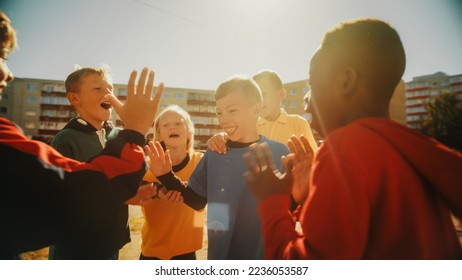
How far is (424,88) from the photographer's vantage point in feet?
170

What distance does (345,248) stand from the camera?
0.67 meters

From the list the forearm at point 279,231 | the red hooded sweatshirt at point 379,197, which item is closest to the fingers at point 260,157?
the forearm at point 279,231

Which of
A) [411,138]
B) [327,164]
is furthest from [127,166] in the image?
[411,138]

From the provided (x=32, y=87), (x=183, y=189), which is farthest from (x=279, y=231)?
(x=32, y=87)

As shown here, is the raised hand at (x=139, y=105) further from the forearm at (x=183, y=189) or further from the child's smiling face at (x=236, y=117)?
the child's smiling face at (x=236, y=117)

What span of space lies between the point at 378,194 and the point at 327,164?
15 cm

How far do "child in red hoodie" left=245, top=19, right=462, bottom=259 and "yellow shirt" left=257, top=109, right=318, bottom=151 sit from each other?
4.63ft

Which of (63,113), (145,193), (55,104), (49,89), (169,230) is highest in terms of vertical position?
(49,89)

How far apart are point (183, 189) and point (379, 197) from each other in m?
1.13

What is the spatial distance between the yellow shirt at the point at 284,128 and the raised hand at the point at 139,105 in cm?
148

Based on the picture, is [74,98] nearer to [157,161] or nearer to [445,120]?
[157,161]

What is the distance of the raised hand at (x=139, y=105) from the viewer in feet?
3.42

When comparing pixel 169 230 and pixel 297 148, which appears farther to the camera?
pixel 169 230
